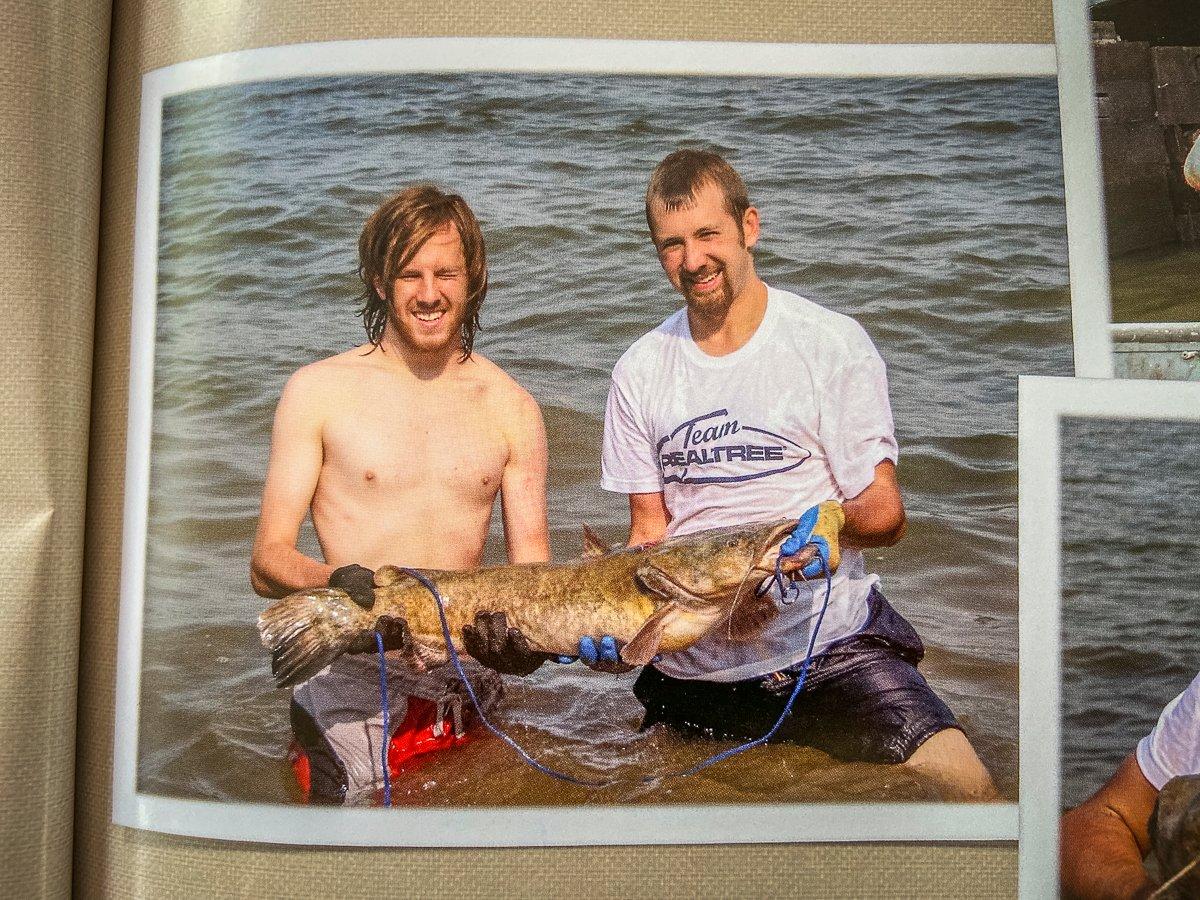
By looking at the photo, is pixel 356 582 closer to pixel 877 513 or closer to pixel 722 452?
pixel 722 452

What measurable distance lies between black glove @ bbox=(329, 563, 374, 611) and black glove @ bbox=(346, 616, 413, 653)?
0.03 metres

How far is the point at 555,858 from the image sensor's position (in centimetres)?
126

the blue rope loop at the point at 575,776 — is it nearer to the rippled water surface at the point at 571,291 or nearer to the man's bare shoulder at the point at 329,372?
the rippled water surface at the point at 571,291

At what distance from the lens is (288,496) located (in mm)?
1293

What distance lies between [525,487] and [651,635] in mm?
246

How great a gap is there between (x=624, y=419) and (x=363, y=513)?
0.35 meters

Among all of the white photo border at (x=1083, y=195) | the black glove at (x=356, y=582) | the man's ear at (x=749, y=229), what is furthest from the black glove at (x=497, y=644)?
the white photo border at (x=1083, y=195)

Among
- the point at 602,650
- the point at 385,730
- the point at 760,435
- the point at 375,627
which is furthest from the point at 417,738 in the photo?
the point at 760,435

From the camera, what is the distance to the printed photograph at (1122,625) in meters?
1.27

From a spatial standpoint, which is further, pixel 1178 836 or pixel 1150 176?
pixel 1150 176

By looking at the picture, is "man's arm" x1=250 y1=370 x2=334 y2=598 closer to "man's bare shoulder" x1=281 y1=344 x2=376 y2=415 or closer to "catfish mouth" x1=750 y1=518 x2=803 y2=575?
"man's bare shoulder" x1=281 y1=344 x2=376 y2=415

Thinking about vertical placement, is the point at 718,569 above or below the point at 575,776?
above

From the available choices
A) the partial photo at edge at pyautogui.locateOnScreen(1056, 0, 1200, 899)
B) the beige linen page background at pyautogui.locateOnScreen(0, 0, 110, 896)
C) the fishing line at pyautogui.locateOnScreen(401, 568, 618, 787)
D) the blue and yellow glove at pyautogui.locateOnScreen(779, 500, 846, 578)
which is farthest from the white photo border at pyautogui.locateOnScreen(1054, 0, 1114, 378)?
the beige linen page background at pyautogui.locateOnScreen(0, 0, 110, 896)

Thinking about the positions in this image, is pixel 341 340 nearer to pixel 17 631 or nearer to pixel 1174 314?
pixel 17 631
